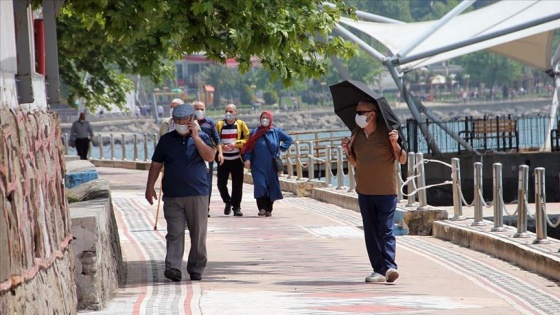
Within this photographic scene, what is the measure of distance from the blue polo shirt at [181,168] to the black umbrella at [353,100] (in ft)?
5.13

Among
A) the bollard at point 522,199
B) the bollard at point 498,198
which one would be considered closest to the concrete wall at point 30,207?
the bollard at point 522,199

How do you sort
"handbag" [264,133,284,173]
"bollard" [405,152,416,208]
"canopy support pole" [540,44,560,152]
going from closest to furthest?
"bollard" [405,152,416,208] < "handbag" [264,133,284,173] < "canopy support pole" [540,44,560,152]

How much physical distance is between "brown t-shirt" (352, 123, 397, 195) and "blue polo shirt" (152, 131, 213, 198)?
1465 millimetres

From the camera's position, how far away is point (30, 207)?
29.6 feet

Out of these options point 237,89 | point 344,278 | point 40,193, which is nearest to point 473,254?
point 344,278

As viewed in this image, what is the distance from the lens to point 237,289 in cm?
1302

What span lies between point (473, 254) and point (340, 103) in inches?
135

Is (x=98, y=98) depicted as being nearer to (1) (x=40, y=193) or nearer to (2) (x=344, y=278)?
(2) (x=344, y=278)

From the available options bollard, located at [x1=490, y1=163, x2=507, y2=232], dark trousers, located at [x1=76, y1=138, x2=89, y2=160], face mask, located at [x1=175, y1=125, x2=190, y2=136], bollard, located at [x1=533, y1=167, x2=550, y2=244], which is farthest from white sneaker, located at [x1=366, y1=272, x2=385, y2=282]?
dark trousers, located at [x1=76, y1=138, x2=89, y2=160]

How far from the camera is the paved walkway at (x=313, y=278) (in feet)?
38.8

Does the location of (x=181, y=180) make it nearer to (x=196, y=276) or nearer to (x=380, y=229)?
(x=196, y=276)

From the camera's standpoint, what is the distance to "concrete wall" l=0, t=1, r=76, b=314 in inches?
312

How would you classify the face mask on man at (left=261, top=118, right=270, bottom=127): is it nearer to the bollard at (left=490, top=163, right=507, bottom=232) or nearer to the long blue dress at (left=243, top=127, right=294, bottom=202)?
the long blue dress at (left=243, top=127, right=294, bottom=202)

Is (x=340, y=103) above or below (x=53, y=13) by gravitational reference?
below
